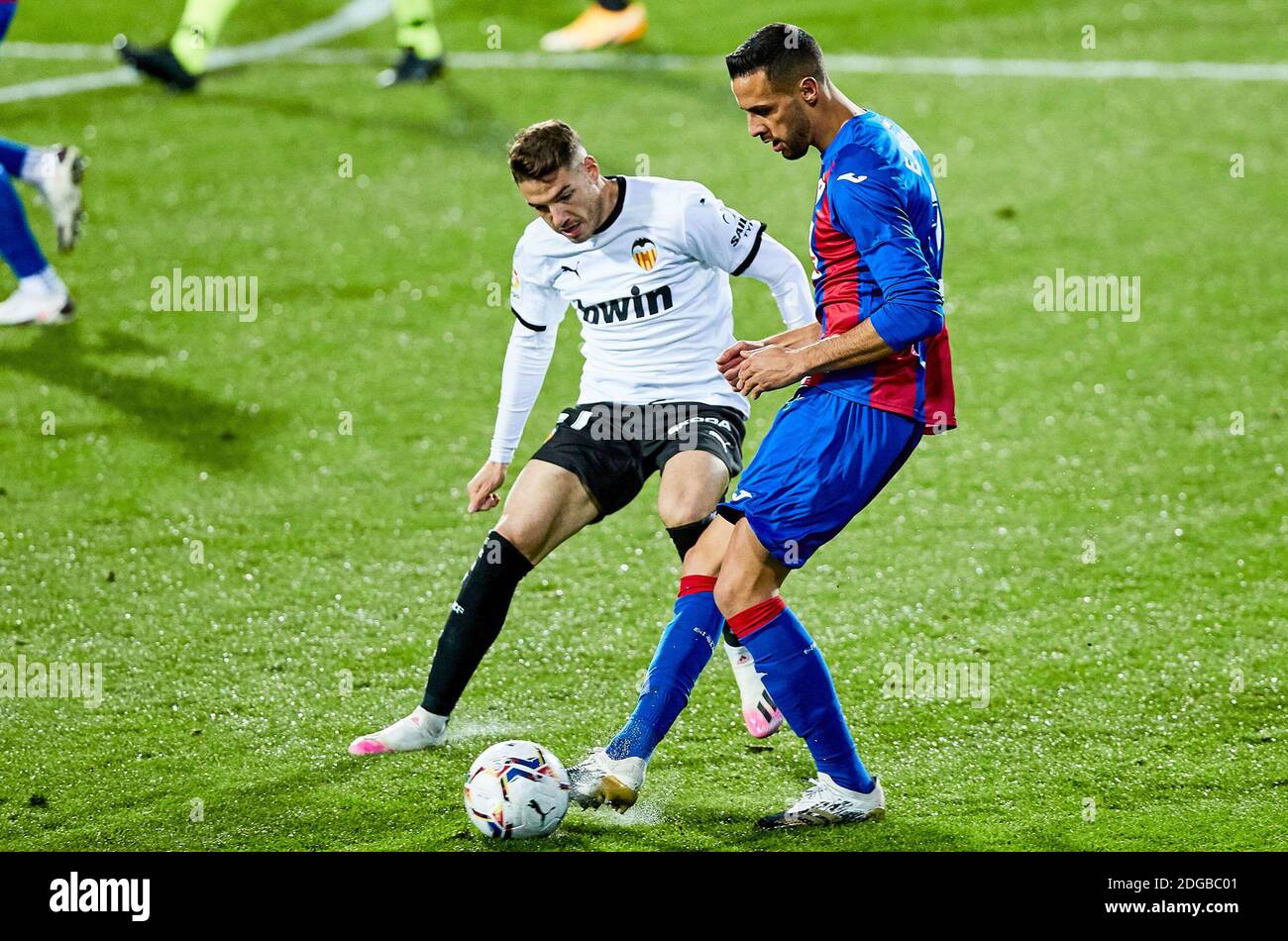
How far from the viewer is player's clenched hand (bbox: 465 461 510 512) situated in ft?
16.6

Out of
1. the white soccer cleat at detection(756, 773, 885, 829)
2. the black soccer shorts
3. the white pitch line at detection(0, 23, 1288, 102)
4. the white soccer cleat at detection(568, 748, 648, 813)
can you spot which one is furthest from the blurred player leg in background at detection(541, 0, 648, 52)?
the white soccer cleat at detection(756, 773, 885, 829)

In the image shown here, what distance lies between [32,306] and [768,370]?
17.6ft

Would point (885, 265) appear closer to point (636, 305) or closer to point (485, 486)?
point (636, 305)

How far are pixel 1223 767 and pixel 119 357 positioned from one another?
5.56 metres

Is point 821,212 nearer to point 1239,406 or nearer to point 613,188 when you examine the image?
point 613,188

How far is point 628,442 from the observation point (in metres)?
5.13

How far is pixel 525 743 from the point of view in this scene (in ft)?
15.0

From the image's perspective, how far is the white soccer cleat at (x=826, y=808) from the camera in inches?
176

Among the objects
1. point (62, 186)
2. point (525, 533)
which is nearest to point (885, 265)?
point (525, 533)

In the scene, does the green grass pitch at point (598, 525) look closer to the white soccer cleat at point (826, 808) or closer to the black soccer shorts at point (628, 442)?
the white soccer cleat at point (826, 808)

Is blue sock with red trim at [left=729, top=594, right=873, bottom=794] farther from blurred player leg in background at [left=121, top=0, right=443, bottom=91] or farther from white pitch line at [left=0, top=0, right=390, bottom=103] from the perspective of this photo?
white pitch line at [left=0, top=0, right=390, bottom=103]

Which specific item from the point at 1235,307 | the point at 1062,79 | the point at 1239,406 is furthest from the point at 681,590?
the point at 1062,79

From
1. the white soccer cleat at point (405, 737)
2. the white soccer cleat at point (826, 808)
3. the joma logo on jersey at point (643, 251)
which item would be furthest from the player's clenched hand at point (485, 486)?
the white soccer cleat at point (826, 808)

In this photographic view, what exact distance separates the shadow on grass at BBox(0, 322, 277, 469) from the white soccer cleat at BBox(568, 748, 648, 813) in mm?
3096
